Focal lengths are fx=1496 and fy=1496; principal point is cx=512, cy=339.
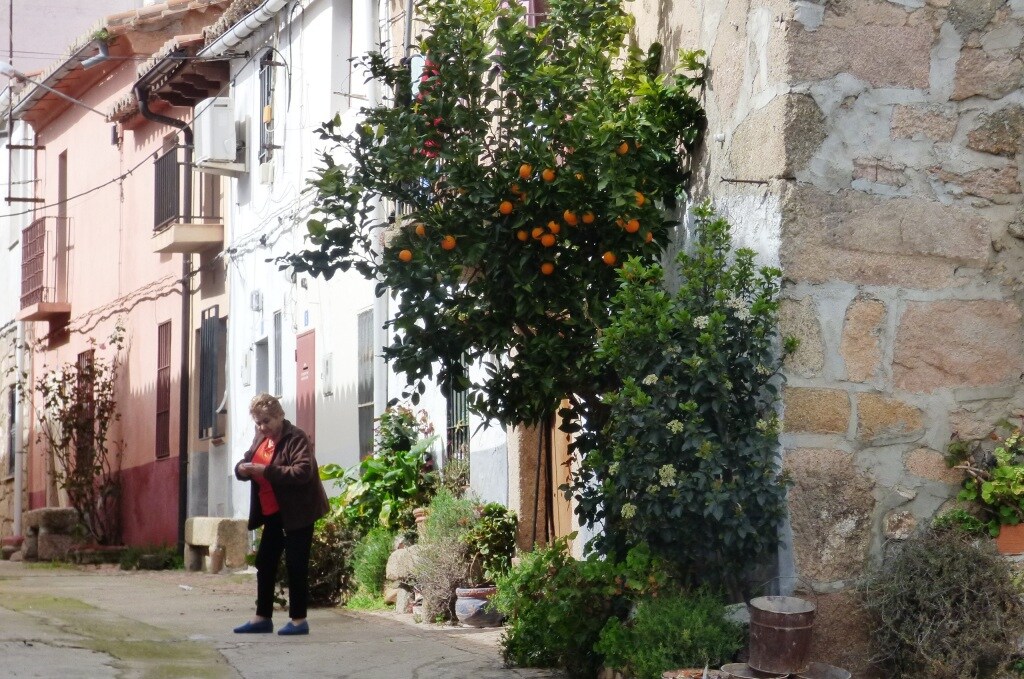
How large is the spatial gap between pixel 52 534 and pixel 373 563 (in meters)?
9.06

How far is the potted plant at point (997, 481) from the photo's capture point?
612 cm

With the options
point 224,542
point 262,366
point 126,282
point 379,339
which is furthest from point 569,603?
point 126,282

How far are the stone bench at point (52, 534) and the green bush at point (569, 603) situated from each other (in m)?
12.6

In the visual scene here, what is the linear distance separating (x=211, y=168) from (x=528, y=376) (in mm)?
10810

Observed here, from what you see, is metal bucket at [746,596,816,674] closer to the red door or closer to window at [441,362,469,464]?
window at [441,362,469,464]

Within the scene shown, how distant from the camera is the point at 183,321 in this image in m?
18.8

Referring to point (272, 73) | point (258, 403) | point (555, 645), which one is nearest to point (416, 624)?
point (258, 403)

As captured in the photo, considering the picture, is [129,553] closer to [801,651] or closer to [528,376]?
[528,376]

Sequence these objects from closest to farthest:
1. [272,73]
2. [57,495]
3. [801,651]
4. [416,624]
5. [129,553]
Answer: [801,651], [416,624], [272,73], [129,553], [57,495]

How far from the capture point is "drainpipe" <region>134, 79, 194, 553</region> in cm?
1827

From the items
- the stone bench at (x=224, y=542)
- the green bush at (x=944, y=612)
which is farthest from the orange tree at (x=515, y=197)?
the stone bench at (x=224, y=542)

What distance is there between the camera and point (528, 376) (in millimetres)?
6922

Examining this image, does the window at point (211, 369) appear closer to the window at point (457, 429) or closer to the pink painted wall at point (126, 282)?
the pink painted wall at point (126, 282)

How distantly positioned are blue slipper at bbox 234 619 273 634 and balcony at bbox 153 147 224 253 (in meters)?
9.28
